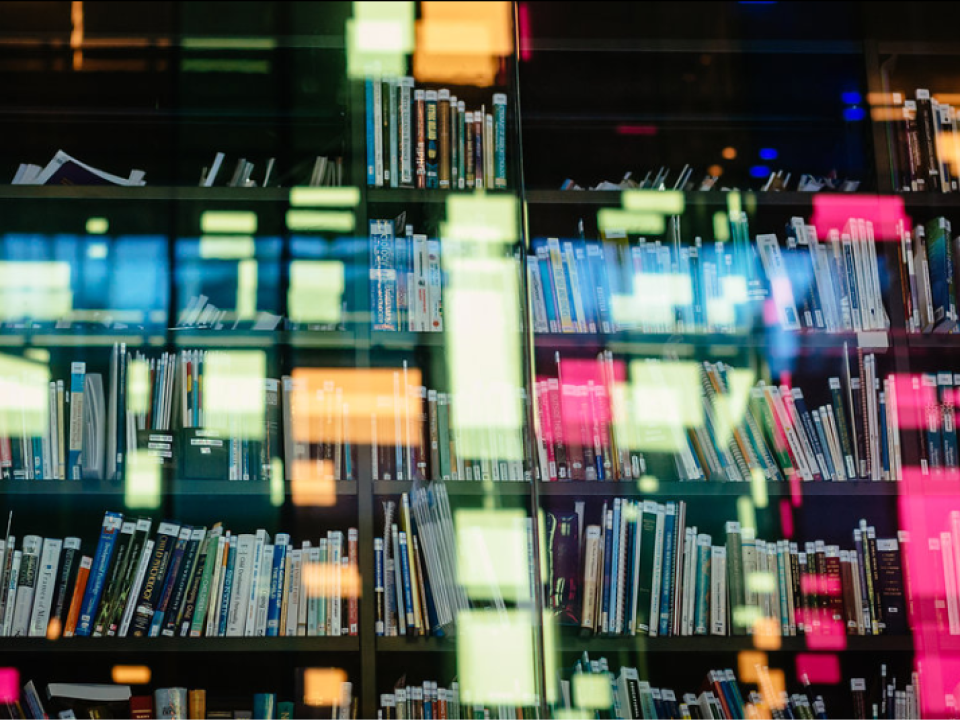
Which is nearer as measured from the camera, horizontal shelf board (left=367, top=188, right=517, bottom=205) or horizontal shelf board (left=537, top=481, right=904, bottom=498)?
horizontal shelf board (left=537, top=481, right=904, bottom=498)

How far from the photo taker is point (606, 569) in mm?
2109

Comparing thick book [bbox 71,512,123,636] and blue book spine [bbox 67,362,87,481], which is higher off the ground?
blue book spine [bbox 67,362,87,481]

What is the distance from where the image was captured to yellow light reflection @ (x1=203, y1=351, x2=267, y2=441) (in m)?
2.16

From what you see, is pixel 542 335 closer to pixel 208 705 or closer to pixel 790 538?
pixel 790 538

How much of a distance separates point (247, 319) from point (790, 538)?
1.24 metres

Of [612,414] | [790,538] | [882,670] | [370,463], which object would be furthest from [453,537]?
[882,670]

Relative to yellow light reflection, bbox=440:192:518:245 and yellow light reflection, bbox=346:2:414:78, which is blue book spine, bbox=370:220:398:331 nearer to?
yellow light reflection, bbox=440:192:518:245

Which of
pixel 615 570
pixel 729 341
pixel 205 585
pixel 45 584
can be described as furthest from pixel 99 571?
pixel 729 341

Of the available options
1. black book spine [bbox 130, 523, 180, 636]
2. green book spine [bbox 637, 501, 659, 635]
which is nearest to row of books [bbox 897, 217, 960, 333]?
green book spine [bbox 637, 501, 659, 635]

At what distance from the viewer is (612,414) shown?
220 cm

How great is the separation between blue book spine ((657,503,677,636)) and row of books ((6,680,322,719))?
64cm

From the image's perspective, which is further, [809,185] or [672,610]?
[809,185]

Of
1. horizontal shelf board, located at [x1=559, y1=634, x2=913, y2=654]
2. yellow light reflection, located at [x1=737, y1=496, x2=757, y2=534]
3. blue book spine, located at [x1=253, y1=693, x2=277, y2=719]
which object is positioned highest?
yellow light reflection, located at [x1=737, y1=496, x2=757, y2=534]

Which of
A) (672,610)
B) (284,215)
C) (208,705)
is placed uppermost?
(284,215)
